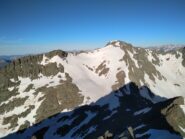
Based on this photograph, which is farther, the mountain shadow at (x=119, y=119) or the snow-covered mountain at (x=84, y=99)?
the snow-covered mountain at (x=84, y=99)

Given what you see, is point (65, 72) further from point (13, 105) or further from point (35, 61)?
point (13, 105)

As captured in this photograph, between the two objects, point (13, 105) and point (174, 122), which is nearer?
point (174, 122)

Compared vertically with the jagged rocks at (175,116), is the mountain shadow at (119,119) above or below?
below

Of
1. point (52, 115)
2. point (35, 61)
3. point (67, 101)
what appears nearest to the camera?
point (52, 115)

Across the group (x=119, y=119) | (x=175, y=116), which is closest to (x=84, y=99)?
(x=119, y=119)

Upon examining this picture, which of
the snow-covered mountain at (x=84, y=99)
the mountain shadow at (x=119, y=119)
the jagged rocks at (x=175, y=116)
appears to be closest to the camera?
the jagged rocks at (x=175, y=116)

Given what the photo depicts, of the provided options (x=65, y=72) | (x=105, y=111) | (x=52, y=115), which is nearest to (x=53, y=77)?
(x=65, y=72)

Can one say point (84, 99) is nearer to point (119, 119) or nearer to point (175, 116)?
point (119, 119)
